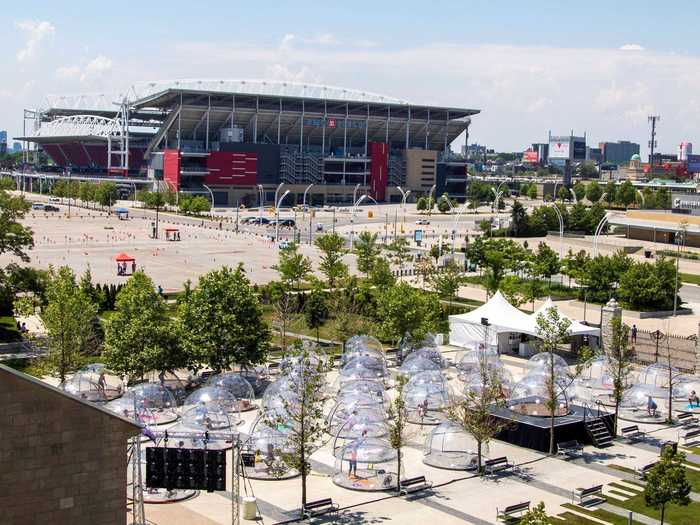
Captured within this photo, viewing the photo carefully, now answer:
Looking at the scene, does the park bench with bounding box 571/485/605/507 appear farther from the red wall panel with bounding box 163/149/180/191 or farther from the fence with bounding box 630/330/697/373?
the red wall panel with bounding box 163/149/180/191

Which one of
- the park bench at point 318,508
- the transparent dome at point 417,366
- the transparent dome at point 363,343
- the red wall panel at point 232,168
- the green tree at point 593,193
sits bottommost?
the park bench at point 318,508

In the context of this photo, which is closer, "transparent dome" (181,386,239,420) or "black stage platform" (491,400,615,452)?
"black stage platform" (491,400,615,452)

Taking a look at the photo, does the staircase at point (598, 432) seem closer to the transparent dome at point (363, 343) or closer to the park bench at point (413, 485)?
the park bench at point (413, 485)

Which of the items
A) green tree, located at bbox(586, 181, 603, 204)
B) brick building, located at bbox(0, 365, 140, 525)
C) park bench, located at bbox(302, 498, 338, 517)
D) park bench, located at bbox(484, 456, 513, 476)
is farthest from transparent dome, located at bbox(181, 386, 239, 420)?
green tree, located at bbox(586, 181, 603, 204)

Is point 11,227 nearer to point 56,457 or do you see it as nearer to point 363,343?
point 363,343

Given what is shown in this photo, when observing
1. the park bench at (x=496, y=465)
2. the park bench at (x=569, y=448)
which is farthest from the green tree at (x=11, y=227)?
the park bench at (x=569, y=448)

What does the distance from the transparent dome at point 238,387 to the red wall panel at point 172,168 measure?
136 meters

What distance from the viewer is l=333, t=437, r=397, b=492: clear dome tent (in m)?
31.5

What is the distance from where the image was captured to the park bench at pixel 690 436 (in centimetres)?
3731

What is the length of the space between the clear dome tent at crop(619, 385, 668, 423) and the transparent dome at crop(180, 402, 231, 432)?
54.7 feet

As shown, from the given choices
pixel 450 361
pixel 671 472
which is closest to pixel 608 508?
pixel 671 472

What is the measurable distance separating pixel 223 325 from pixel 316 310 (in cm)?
1532

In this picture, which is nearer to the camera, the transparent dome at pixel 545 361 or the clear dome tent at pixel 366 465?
the clear dome tent at pixel 366 465

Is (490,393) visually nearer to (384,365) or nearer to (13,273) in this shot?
(384,365)
